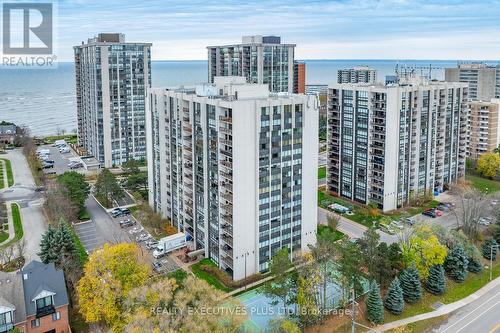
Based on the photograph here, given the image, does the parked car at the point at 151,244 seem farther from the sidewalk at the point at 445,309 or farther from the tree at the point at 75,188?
the sidewalk at the point at 445,309

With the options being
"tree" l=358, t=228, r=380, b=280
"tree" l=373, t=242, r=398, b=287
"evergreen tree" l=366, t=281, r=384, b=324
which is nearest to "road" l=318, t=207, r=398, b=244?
"tree" l=373, t=242, r=398, b=287

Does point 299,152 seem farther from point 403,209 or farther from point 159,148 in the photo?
point 403,209

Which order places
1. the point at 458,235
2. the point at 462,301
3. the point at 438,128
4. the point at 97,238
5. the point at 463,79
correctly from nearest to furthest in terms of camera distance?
the point at 462,301 < the point at 458,235 < the point at 97,238 < the point at 438,128 < the point at 463,79

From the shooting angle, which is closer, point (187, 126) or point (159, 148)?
point (187, 126)

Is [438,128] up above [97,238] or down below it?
above

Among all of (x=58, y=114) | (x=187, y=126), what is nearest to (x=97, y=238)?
(x=187, y=126)

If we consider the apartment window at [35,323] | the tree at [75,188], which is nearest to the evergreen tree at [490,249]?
the apartment window at [35,323]
